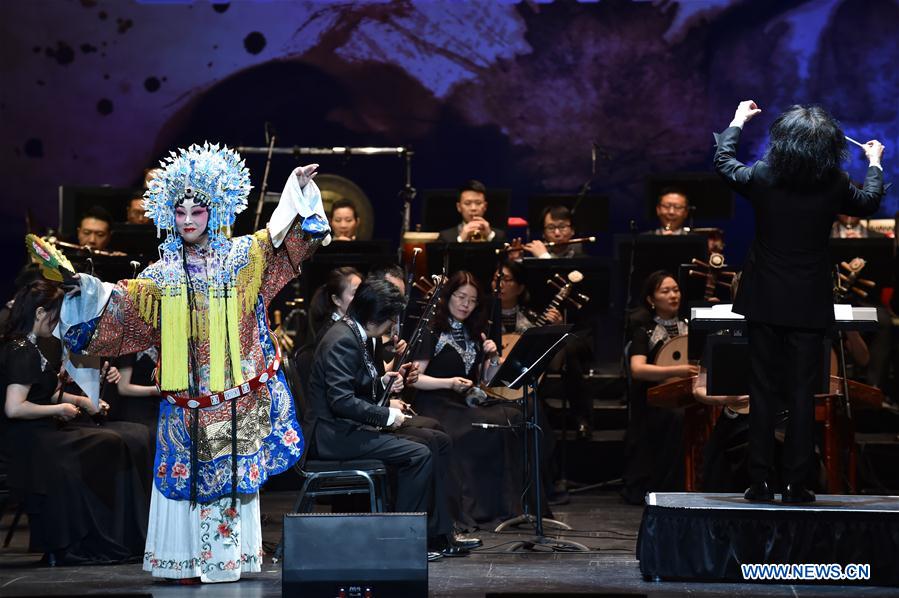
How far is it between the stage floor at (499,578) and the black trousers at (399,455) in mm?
334

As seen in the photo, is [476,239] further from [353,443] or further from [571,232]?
[353,443]

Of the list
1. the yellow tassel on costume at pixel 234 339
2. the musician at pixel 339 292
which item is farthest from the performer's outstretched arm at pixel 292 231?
the musician at pixel 339 292

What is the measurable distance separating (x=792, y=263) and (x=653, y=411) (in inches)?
132

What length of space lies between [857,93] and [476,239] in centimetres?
440

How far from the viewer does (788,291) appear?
5.23 meters

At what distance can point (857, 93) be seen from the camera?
1171cm

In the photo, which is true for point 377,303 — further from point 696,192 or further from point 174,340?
point 696,192

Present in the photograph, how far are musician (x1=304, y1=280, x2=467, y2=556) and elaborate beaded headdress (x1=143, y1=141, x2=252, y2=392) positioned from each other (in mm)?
589

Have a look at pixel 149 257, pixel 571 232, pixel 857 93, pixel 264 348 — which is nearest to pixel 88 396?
pixel 264 348

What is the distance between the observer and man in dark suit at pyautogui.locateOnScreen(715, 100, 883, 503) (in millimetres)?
5176

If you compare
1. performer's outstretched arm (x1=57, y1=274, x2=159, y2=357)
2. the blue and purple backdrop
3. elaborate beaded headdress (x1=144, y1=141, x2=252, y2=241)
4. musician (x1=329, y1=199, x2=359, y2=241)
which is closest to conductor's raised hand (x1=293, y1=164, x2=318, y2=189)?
elaborate beaded headdress (x1=144, y1=141, x2=252, y2=241)

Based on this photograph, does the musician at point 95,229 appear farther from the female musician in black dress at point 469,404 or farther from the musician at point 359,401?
the musician at point 359,401

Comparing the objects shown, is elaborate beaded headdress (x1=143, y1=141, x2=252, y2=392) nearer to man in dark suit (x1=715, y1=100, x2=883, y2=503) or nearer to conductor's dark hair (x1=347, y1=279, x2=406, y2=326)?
conductor's dark hair (x1=347, y1=279, x2=406, y2=326)

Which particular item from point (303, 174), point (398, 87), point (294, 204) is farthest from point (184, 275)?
point (398, 87)
